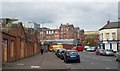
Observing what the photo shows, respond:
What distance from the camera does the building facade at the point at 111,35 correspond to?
262 ft

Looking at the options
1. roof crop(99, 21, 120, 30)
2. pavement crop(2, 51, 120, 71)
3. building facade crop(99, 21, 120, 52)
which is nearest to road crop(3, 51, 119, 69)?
pavement crop(2, 51, 120, 71)

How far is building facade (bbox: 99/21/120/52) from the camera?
80.0m

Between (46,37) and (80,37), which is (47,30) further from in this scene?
(80,37)

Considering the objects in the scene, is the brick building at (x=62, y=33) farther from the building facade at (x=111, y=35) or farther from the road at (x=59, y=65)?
the road at (x=59, y=65)

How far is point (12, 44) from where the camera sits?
3606cm

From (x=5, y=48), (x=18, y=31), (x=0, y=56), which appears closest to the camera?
(x=0, y=56)

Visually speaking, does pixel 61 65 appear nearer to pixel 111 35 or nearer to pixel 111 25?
pixel 111 35

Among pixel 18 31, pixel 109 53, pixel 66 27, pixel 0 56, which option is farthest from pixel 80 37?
pixel 0 56

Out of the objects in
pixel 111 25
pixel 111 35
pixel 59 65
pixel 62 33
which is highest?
pixel 111 25

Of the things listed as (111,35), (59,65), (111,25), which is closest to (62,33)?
(111,25)

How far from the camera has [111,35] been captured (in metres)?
81.8

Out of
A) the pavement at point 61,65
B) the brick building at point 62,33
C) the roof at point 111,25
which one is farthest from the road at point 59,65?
the brick building at point 62,33

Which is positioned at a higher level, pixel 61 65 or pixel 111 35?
pixel 111 35

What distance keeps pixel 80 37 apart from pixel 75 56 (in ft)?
513
